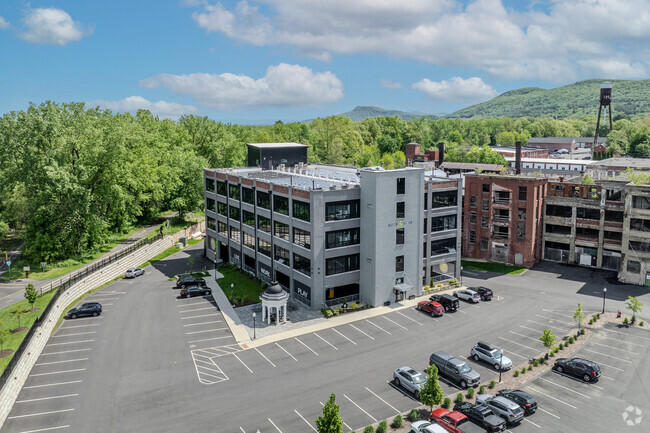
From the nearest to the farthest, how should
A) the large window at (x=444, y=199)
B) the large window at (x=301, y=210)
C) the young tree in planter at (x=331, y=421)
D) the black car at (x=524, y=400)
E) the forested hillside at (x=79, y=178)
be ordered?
the young tree in planter at (x=331, y=421)
the black car at (x=524, y=400)
the large window at (x=301, y=210)
the large window at (x=444, y=199)
the forested hillside at (x=79, y=178)

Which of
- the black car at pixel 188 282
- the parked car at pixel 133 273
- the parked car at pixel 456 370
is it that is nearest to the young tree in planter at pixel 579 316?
the parked car at pixel 456 370

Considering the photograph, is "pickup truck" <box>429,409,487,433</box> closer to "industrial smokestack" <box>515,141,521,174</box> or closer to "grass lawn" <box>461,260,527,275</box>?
"grass lawn" <box>461,260,527,275</box>

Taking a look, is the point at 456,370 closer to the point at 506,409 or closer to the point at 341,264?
the point at 506,409

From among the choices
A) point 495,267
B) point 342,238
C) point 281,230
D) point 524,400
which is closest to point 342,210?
point 342,238

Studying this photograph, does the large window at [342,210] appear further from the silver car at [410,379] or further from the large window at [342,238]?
the silver car at [410,379]

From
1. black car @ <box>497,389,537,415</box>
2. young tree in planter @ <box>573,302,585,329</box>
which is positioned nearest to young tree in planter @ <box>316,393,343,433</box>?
black car @ <box>497,389,537,415</box>
